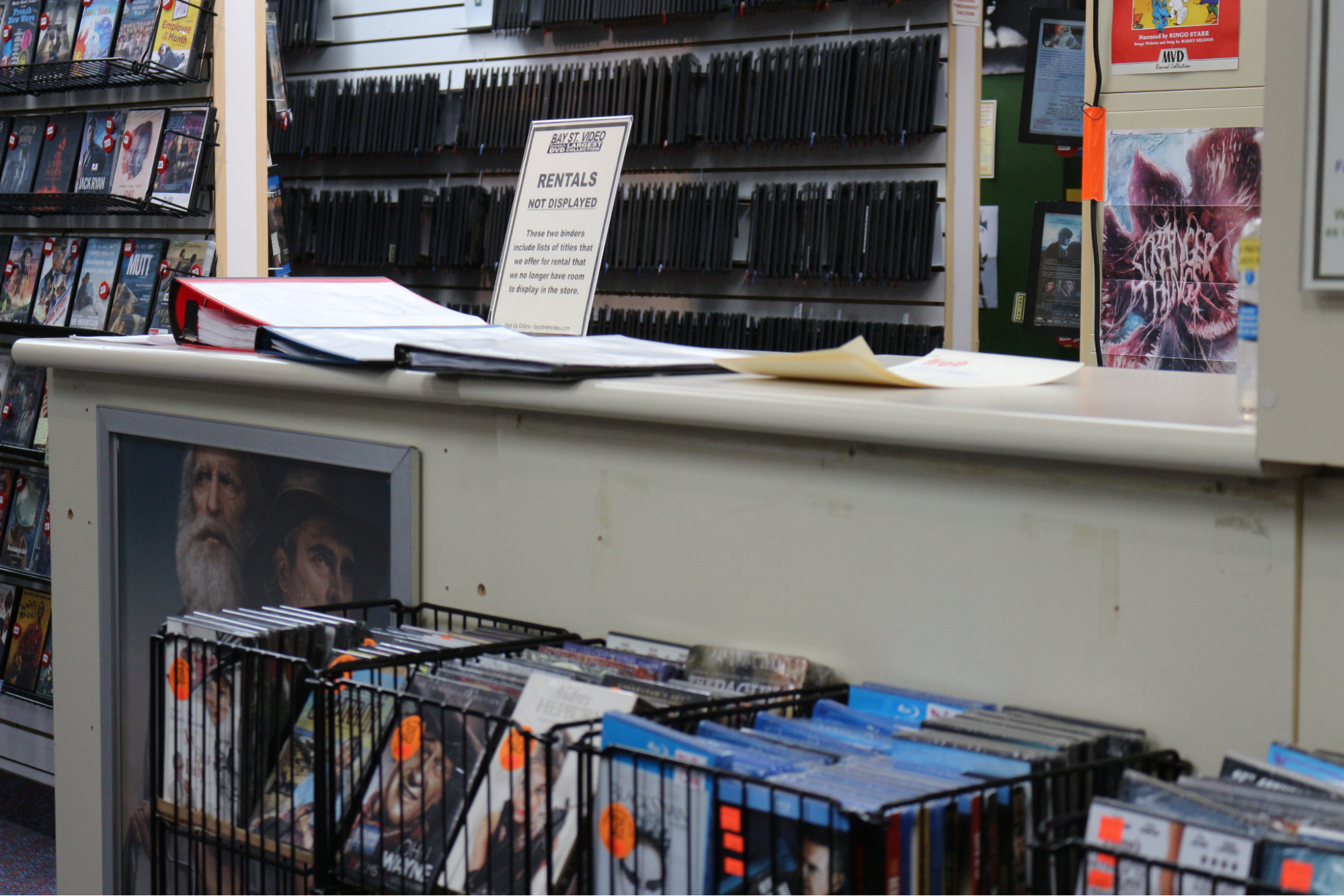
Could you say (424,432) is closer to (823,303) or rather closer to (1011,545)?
(1011,545)

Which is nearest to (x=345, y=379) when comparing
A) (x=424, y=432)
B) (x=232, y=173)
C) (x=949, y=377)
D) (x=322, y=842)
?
(x=424, y=432)

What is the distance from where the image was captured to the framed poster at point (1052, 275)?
355 cm

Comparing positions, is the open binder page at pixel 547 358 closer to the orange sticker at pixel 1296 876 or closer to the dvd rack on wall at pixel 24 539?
the orange sticker at pixel 1296 876

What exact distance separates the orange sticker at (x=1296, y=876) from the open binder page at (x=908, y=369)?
56cm

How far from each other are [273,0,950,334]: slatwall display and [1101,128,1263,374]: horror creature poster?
1.20m

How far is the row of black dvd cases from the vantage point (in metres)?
0.85

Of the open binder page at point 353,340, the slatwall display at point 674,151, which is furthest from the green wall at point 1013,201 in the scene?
the open binder page at point 353,340

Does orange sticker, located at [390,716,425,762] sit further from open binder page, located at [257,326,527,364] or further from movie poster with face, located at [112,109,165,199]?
movie poster with face, located at [112,109,165,199]

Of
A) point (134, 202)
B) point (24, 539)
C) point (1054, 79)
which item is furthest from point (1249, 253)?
point (24, 539)

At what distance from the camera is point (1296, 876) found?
73 cm

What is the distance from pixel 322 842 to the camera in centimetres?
115

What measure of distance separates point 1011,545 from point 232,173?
2987 millimetres

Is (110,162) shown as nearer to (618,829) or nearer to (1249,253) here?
Answer: (618,829)

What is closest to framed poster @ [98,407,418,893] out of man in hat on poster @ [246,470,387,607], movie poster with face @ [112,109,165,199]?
man in hat on poster @ [246,470,387,607]
